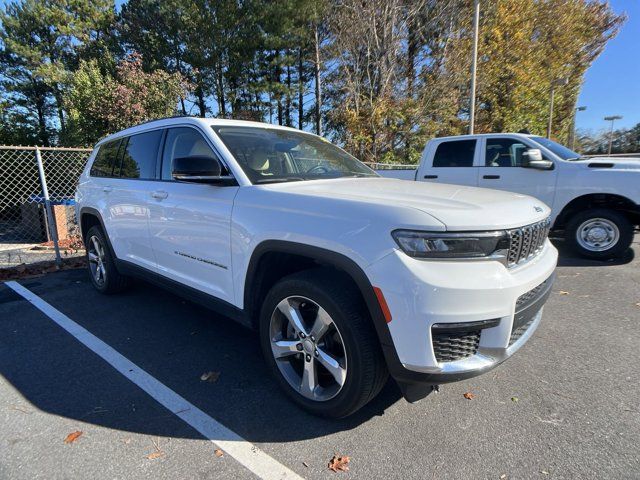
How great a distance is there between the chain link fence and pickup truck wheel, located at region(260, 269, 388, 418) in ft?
20.1

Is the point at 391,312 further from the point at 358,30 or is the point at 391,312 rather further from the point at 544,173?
the point at 358,30

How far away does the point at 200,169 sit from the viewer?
268 cm

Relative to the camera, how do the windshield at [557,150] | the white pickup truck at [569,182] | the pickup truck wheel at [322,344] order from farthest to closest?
the windshield at [557,150], the white pickup truck at [569,182], the pickup truck wheel at [322,344]

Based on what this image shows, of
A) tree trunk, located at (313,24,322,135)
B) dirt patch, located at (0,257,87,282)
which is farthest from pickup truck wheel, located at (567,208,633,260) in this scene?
tree trunk, located at (313,24,322,135)

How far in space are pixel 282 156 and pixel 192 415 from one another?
6.55ft

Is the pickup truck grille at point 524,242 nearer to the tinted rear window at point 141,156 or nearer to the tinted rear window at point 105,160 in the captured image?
the tinted rear window at point 141,156

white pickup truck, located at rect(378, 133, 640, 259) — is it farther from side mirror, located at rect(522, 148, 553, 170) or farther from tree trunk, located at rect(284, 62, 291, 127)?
tree trunk, located at rect(284, 62, 291, 127)

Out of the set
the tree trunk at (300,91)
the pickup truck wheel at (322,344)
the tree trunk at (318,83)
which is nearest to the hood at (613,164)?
the pickup truck wheel at (322,344)

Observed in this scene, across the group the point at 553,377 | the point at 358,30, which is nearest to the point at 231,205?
the point at 553,377

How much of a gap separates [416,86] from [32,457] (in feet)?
62.6

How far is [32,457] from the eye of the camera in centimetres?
216

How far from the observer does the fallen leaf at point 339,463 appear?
6.75 feet

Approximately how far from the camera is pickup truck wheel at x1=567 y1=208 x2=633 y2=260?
19.3 feet

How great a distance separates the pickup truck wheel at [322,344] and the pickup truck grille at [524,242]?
2.86 feet
